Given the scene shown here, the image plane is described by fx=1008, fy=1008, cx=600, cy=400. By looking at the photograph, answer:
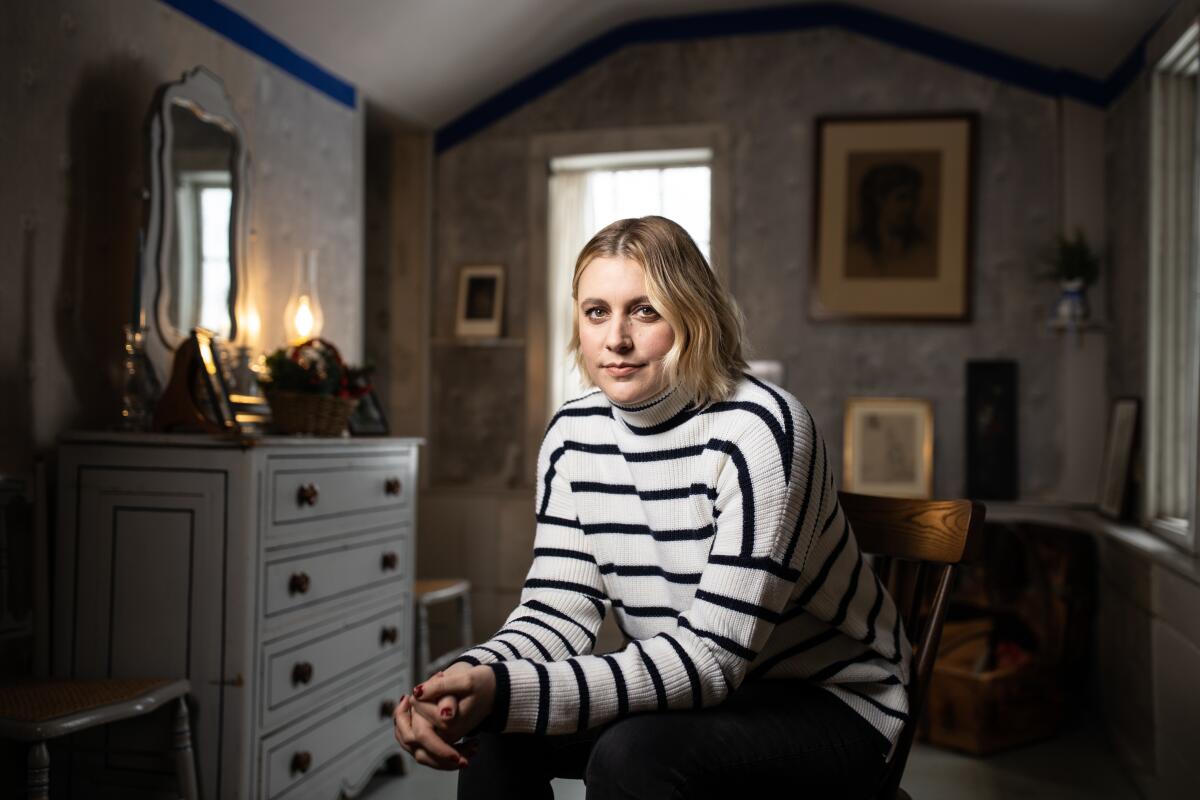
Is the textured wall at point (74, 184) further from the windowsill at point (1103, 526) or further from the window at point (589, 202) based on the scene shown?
the windowsill at point (1103, 526)

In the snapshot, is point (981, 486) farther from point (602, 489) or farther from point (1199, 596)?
point (602, 489)

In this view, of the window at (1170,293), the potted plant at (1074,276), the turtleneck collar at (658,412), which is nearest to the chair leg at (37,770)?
the turtleneck collar at (658,412)

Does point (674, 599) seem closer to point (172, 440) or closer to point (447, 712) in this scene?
point (447, 712)

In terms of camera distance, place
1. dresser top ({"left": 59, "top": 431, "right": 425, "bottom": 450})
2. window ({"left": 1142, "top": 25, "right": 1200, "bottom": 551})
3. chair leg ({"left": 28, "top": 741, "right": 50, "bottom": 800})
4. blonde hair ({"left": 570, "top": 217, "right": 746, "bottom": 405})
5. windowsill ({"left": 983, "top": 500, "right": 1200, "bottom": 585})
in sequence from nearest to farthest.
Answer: blonde hair ({"left": 570, "top": 217, "right": 746, "bottom": 405}) < chair leg ({"left": 28, "top": 741, "right": 50, "bottom": 800}) < dresser top ({"left": 59, "top": 431, "right": 425, "bottom": 450}) < windowsill ({"left": 983, "top": 500, "right": 1200, "bottom": 585}) < window ({"left": 1142, "top": 25, "right": 1200, "bottom": 551})

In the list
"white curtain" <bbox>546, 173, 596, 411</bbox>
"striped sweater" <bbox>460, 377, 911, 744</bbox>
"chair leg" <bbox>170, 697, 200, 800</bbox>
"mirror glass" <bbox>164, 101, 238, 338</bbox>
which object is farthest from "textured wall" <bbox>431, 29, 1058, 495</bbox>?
"striped sweater" <bbox>460, 377, 911, 744</bbox>

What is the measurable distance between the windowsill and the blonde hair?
A: 1935 millimetres

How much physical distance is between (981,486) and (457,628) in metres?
2.57

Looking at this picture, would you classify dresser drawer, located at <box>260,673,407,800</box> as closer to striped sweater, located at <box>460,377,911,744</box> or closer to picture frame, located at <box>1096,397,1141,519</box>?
striped sweater, located at <box>460,377,911,744</box>

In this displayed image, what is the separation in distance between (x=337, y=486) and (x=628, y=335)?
1678mm

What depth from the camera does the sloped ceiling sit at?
3.77 metres

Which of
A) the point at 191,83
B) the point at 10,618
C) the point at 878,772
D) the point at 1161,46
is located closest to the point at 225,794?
the point at 10,618

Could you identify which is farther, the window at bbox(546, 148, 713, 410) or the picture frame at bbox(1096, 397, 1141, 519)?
the window at bbox(546, 148, 713, 410)

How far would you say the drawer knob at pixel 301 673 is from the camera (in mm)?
2705

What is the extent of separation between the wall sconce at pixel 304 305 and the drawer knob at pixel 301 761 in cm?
144
